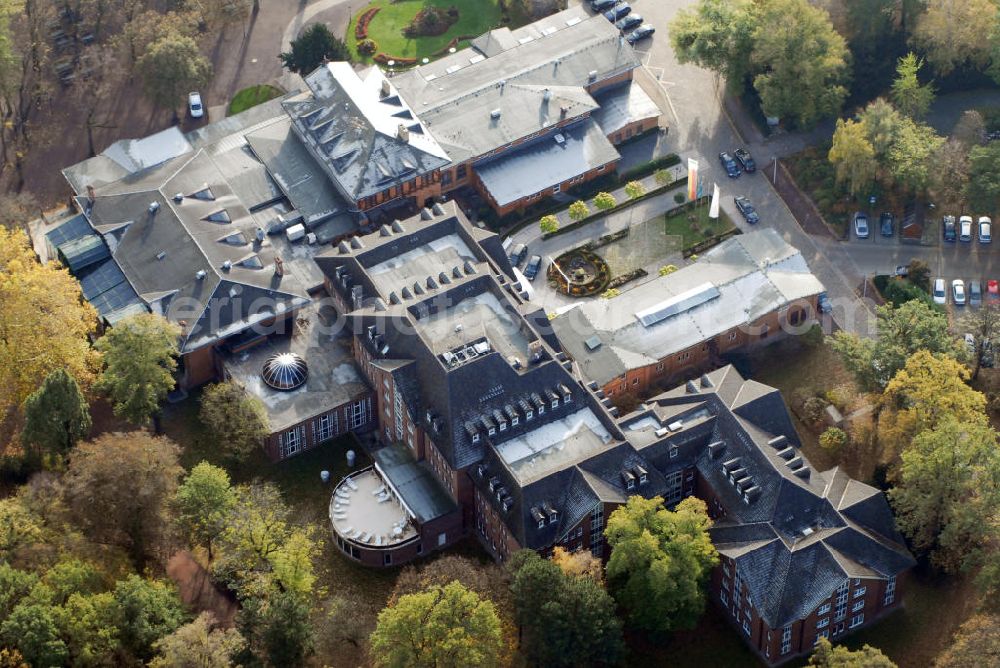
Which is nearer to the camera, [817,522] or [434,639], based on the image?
[434,639]

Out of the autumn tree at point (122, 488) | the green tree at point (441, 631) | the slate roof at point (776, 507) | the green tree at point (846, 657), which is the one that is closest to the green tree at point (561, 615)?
the green tree at point (441, 631)

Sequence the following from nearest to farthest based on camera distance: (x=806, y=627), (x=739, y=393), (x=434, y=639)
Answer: (x=434, y=639) < (x=806, y=627) < (x=739, y=393)

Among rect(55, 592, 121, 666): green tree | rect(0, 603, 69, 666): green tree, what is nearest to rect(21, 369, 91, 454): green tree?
rect(55, 592, 121, 666): green tree

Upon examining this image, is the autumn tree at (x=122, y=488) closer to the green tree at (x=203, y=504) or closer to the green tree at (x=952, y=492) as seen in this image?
the green tree at (x=203, y=504)

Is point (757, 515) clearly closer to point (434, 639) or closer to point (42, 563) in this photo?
point (434, 639)

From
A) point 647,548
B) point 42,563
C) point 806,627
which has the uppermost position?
point 42,563

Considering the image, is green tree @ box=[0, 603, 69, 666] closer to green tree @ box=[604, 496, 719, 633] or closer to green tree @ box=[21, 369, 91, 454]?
green tree @ box=[21, 369, 91, 454]

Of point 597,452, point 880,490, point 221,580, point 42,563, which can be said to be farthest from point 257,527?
point 880,490
